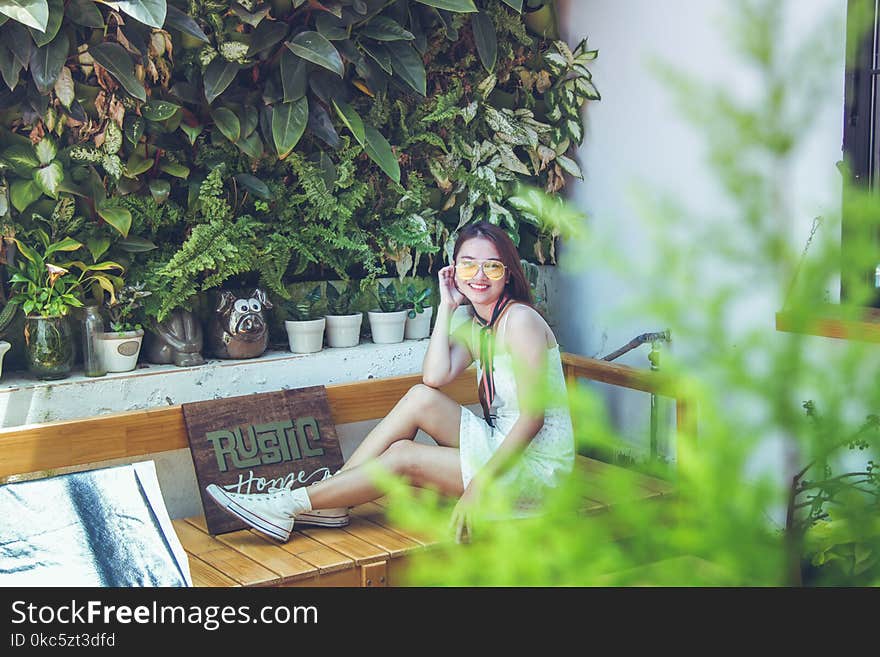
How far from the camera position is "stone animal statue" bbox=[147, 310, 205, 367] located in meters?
3.38

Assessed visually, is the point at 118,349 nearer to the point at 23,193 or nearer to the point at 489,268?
the point at 23,193

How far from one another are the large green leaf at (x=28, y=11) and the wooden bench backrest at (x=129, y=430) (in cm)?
120

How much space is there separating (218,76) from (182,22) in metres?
0.21

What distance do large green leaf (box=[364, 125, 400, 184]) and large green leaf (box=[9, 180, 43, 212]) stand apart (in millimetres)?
1167

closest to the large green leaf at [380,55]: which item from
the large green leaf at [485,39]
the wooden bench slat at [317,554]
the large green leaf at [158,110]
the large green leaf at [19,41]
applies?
the large green leaf at [485,39]

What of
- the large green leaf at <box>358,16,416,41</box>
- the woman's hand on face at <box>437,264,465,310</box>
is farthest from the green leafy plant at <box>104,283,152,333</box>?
the large green leaf at <box>358,16,416,41</box>

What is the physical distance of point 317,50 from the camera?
3363mm

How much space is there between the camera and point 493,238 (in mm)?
3115

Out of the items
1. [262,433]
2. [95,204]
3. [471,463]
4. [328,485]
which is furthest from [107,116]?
[471,463]

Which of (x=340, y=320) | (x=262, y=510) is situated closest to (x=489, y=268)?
(x=340, y=320)

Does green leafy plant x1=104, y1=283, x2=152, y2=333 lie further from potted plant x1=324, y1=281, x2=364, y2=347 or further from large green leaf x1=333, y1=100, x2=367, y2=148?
large green leaf x1=333, y1=100, x2=367, y2=148
